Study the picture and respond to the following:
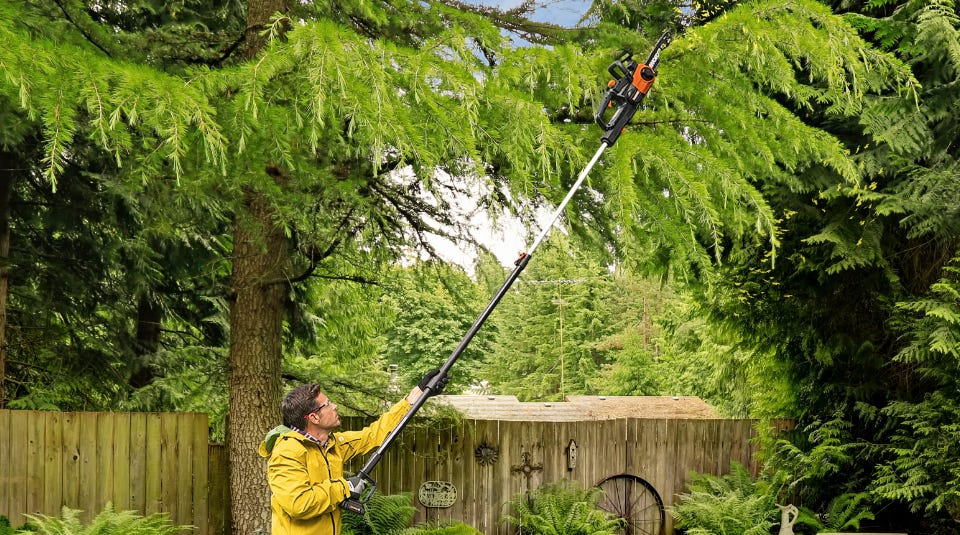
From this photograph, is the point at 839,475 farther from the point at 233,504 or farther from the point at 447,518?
the point at 233,504

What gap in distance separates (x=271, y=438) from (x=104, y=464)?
3.30m

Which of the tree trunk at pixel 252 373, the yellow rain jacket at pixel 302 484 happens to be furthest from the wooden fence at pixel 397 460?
the yellow rain jacket at pixel 302 484

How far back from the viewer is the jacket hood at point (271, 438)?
3793 mm

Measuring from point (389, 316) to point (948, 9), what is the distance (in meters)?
9.57

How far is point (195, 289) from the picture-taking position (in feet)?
32.0

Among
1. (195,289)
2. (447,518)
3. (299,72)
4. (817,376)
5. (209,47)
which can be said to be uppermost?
(209,47)

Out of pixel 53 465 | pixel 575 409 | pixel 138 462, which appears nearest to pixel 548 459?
pixel 575 409

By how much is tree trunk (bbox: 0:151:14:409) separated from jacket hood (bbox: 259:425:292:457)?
4149mm

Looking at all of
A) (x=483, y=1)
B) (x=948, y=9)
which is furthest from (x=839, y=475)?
(x=483, y=1)

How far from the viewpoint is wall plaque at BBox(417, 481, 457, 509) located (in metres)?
8.46

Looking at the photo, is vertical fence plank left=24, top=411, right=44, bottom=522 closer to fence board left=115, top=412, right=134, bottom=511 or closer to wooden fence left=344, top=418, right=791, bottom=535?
fence board left=115, top=412, right=134, bottom=511

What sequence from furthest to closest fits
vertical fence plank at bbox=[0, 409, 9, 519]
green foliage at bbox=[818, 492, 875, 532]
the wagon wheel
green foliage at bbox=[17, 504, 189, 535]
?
Answer: the wagon wheel → green foliage at bbox=[818, 492, 875, 532] → vertical fence plank at bbox=[0, 409, 9, 519] → green foliage at bbox=[17, 504, 189, 535]

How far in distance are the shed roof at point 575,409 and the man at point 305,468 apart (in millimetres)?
3943

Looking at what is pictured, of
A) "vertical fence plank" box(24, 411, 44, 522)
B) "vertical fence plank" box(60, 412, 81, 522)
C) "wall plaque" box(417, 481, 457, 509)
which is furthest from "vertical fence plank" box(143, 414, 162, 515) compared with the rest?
"wall plaque" box(417, 481, 457, 509)
